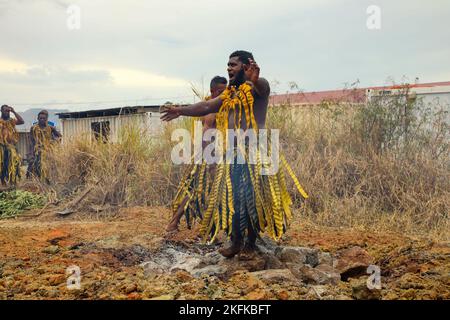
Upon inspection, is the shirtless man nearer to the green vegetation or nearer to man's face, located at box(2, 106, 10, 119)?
the green vegetation

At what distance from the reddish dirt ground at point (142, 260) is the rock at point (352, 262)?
112mm

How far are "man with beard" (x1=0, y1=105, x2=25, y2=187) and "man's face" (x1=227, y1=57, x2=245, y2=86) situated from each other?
296 inches

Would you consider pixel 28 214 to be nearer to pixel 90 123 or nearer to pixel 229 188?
pixel 229 188

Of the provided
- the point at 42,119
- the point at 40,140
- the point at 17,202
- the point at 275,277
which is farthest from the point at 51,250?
the point at 42,119

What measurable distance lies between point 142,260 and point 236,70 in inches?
76.6

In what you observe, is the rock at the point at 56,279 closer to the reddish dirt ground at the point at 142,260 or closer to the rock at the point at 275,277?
the reddish dirt ground at the point at 142,260

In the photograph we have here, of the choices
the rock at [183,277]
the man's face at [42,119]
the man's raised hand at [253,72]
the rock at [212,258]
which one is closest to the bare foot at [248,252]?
the rock at [212,258]

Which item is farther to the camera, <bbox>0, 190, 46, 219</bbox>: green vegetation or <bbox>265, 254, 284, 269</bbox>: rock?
<bbox>0, 190, 46, 219</bbox>: green vegetation

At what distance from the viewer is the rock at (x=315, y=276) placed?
11.5 ft

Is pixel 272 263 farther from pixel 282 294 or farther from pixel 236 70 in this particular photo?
pixel 236 70

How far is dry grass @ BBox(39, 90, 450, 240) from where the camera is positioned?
632 centimetres

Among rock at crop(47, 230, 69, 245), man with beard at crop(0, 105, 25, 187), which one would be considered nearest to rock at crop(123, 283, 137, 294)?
rock at crop(47, 230, 69, 245)

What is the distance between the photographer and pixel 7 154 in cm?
986

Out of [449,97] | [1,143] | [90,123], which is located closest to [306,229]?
[449,97]
